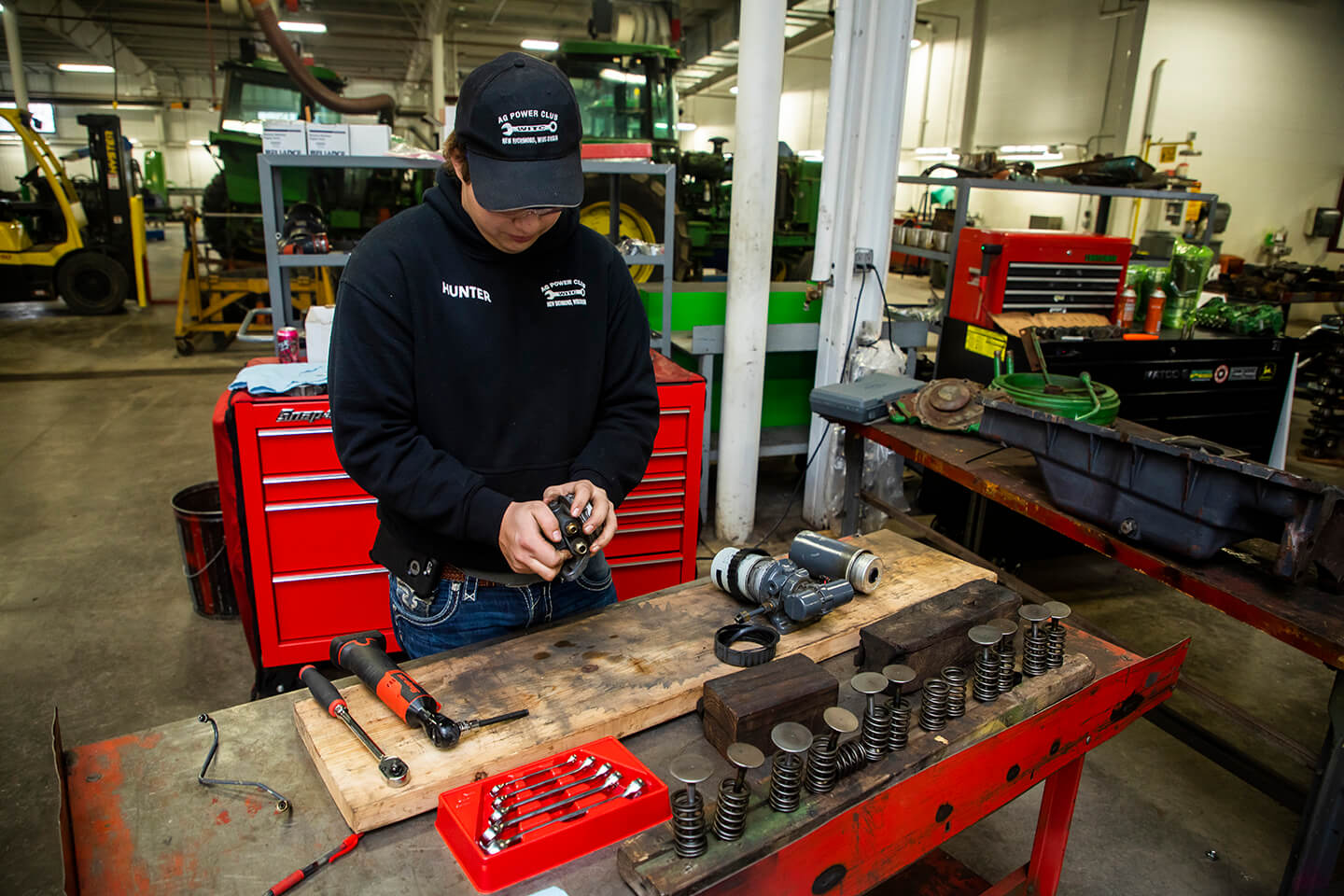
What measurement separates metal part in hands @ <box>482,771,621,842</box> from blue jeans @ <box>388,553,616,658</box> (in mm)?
429

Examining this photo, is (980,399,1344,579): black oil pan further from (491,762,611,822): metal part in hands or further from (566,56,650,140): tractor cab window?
(566,56,650,140): tractor cab window

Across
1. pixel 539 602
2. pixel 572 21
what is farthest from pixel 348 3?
pixel 539 602

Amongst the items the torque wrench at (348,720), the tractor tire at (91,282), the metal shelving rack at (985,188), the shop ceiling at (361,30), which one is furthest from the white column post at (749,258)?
the shop ceiling at (361,30)

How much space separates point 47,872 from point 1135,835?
2464 mm

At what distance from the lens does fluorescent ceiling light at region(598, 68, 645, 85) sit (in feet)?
22.0

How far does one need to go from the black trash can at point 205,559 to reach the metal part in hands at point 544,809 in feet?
7.53

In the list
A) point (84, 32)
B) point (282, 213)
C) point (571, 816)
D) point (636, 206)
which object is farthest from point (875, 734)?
point (84, 32)

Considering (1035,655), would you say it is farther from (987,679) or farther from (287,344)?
(287,344)

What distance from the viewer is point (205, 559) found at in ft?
9.33

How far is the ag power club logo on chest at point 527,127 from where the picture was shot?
1.07 meters

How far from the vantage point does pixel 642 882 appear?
2.67ft

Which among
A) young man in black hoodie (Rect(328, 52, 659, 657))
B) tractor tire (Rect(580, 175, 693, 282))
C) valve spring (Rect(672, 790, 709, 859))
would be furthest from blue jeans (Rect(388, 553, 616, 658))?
tractor tire (Rect(580, 175, 693, 282))

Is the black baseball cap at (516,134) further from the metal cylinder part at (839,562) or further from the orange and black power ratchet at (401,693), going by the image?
the metal cylinder part at (839,562)

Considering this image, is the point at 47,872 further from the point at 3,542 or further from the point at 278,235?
the point at 3,542
